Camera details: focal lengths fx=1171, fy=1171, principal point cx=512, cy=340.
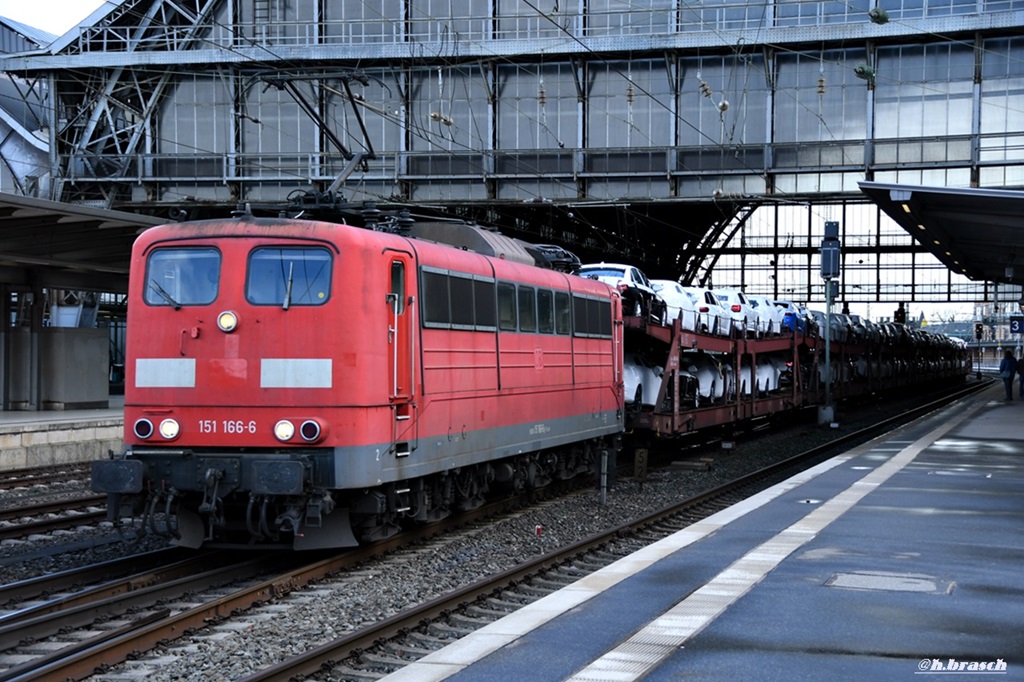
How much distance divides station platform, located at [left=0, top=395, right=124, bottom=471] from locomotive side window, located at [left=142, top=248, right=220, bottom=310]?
9837mm

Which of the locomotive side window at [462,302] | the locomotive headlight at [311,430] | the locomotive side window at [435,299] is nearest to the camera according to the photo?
the locomotive headlight at [311,430]

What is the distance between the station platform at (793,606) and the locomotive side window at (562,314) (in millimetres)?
4011

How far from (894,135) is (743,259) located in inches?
1248

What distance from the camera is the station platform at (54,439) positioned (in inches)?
853

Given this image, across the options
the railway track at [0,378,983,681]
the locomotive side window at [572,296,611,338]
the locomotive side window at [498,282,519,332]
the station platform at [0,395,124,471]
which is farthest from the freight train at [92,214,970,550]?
the station platform at [0,395,124,471]

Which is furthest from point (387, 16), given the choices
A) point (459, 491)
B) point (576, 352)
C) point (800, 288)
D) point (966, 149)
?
point (800, 288)

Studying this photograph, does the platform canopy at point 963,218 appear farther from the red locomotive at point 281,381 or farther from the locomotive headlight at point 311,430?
the locomotive headlight at point 311,430

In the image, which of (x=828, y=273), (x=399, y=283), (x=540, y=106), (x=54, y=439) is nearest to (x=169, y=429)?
(x=399, y=283)

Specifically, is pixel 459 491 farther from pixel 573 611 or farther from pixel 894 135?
pixel 894 135

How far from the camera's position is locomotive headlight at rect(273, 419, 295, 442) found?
35.8ft

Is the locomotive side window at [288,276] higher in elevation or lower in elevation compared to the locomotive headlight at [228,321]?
higher

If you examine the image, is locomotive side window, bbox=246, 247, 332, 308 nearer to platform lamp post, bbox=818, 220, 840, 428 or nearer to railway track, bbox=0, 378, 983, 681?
railway track, bbox=0, 378, 983, 681

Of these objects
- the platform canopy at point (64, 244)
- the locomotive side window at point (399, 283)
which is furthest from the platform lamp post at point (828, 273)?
the locomotive side window at point (399, 283)

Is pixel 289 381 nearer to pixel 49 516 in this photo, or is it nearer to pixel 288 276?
pixel 288 276
